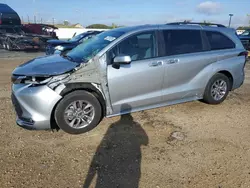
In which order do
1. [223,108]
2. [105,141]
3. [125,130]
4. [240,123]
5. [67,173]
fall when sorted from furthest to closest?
[223,108] → [240,123] → [125,130] → [105,141] → [67,173]

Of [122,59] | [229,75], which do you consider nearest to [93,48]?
[122,59]

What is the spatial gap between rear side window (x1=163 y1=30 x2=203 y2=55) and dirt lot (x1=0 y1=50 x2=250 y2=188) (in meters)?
1.30

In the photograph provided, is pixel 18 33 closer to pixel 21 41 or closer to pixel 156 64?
pixel 21 41

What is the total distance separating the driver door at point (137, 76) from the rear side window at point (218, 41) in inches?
56.8

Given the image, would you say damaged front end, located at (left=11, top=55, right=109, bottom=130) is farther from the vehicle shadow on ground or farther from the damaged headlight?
the vehicle shadow on ground

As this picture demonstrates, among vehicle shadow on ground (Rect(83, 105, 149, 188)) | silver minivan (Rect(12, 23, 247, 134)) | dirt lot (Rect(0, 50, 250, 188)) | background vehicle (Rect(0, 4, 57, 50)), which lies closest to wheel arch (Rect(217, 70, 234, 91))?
silver minivan (Rect(12, 23, 247, 134))

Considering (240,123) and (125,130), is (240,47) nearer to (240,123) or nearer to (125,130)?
(240,123)

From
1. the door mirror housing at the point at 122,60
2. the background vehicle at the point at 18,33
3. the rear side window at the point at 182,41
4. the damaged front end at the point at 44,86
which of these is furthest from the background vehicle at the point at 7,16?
the door mirror housing at the point at 122,60

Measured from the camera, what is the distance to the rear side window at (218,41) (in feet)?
16.7

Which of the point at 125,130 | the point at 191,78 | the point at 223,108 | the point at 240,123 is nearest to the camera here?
the point at 125,130

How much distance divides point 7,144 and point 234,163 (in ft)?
10.8

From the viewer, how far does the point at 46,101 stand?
3.59m

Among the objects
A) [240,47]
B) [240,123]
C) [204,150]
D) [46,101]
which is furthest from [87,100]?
[240,47]

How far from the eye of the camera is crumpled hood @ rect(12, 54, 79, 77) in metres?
3.67
